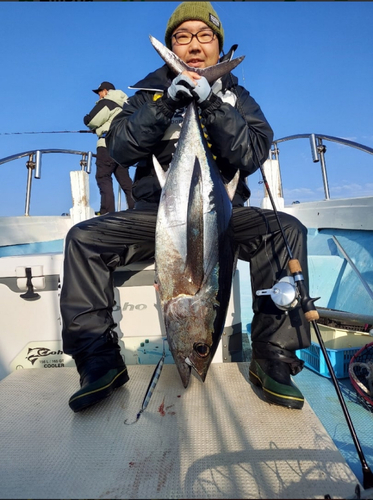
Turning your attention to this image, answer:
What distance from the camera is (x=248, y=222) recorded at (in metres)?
2.10

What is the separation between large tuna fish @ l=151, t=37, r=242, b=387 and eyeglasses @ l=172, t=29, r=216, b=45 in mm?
1060

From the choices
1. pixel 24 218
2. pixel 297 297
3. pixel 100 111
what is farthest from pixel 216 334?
pixel 24 218

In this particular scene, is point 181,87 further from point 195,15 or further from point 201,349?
point 201,349

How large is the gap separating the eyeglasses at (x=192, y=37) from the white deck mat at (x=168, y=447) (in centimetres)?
248

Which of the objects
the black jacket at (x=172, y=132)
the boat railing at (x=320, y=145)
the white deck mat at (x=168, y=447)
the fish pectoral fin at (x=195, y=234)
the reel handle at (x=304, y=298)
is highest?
the boat railing at (x=320, y=145)

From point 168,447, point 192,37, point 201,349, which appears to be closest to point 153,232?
point 201,349

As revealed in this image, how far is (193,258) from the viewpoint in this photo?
174 cm

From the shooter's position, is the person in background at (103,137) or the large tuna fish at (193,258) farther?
the person in background at (103,137)

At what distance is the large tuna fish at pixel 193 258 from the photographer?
1.70 metres

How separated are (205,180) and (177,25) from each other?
1.47 m

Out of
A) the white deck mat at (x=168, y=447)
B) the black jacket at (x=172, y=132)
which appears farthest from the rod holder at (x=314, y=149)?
the white deck mat at (x=168, y=447)

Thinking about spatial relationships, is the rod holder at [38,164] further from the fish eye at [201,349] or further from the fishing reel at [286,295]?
the fishing reel at [286,295]

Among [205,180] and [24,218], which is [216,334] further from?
[24,218]

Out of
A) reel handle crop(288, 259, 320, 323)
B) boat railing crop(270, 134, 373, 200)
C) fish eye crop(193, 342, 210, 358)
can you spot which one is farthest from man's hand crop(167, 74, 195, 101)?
boat railing crop(270, 134, 373, 200)
